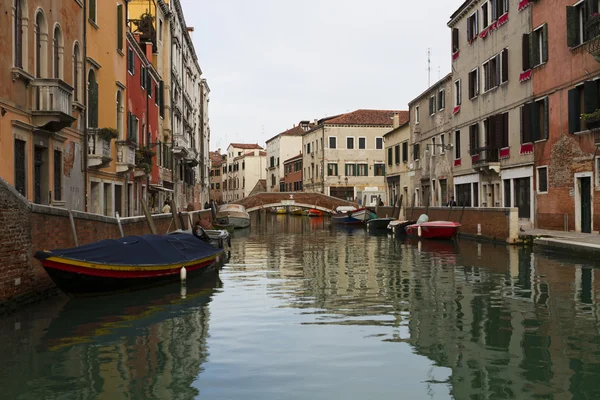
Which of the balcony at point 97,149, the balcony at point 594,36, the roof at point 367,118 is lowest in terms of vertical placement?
the balcony at point 97,149

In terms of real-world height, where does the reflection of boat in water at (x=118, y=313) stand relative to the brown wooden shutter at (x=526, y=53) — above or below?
below

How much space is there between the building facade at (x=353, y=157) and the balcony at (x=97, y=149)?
38.0m

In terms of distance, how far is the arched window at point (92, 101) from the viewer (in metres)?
17.5

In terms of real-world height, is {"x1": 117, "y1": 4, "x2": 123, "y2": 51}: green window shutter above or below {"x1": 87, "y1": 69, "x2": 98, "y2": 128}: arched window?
above

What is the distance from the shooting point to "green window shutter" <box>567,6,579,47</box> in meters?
19.1

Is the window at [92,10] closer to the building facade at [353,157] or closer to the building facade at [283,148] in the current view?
the building facade at [353,157]

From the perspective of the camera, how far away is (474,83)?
2805 cm

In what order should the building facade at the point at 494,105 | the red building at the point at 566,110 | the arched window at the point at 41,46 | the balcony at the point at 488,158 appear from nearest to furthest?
the arched window at the point at 41,46 < the red building at the point at 566,110 < the building facade at the point at 494,105 < the balcony at the point at 488,158

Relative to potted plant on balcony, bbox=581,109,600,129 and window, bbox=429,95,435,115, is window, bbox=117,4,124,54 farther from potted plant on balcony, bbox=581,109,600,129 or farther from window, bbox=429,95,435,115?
window, bbox=429,95,435,115

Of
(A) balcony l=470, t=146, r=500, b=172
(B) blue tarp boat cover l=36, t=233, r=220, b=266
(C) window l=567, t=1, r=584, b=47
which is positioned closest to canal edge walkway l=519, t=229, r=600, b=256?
(A) balcony l=470, t=146, r=500, b=172

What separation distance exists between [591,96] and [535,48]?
4289 mm

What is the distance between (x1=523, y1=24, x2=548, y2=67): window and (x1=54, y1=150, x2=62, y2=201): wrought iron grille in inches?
597

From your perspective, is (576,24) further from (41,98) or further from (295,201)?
(295,201)

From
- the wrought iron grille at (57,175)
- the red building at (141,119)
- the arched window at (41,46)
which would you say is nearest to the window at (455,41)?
the red building at (141,119)
